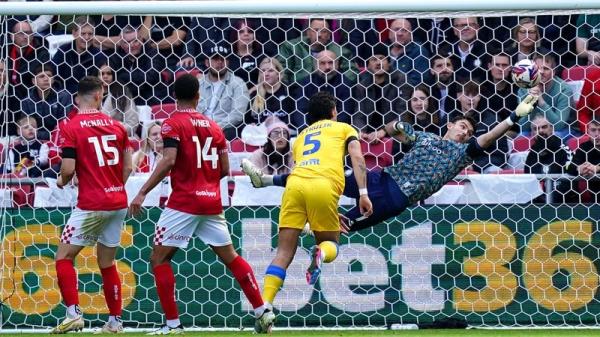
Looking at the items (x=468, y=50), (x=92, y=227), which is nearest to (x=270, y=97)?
(x=468, y=50)

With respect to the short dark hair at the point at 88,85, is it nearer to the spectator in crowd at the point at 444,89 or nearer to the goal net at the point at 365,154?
the goal net at the point at 365,154

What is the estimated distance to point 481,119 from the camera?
9.98m

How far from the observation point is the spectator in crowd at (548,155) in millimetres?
9234

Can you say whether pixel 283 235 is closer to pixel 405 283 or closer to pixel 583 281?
pixel 405 283

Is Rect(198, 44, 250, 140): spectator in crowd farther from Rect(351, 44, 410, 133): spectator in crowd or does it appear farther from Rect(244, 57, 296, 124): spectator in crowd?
Rect(351, 44, 410, 133): spectator in crowd

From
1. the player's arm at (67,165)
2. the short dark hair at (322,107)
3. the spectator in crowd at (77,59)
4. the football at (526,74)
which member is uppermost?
the spectator in crowd at (77,59)

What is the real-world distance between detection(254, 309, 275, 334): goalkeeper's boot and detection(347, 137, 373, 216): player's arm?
3.10ft

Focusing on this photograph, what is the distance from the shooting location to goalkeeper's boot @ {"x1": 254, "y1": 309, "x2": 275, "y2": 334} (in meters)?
7.99

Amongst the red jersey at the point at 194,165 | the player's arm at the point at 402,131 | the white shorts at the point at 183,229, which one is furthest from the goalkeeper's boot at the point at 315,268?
the player's arm at the point at 402,131

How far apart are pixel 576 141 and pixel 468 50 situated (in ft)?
4.38

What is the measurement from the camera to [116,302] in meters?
8.50

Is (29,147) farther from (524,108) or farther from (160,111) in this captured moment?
(524,108)

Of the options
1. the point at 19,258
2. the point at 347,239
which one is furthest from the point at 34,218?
the point at 347,239

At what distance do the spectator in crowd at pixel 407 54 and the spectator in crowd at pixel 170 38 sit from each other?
5.98 ft
